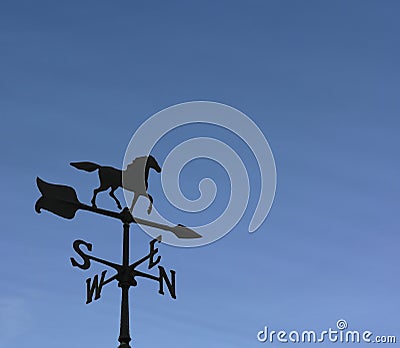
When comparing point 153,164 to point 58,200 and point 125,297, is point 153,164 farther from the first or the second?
point 125,297

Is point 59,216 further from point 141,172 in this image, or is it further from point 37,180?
point 141,172

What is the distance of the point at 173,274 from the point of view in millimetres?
3969

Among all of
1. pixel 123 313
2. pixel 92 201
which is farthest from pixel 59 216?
pixel 123 313

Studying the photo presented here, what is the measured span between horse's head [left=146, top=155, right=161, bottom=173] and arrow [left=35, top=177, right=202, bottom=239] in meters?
Answer: 0.49

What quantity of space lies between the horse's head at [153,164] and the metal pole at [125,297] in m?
0.64

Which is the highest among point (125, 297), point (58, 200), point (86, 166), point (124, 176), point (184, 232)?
point (86, 166)

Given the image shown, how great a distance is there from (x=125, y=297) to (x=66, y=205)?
30.5 inches

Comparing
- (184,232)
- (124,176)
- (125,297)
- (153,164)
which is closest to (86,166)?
(124,176)

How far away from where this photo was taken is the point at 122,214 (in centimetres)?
367

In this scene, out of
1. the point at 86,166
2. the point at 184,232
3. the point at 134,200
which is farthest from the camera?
the point at 86,166

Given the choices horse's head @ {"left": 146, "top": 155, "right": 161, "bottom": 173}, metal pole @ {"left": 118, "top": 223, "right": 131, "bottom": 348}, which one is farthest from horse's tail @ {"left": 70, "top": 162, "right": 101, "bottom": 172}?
metal pole @ {"left": 118, "top": 223, "right": 131, "bottom": 348}

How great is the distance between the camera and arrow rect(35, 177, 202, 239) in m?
3.78

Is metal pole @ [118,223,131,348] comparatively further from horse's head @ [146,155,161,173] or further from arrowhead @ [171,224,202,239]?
horse's head @ [146,155,161,173]

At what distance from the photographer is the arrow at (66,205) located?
12.4 ft
